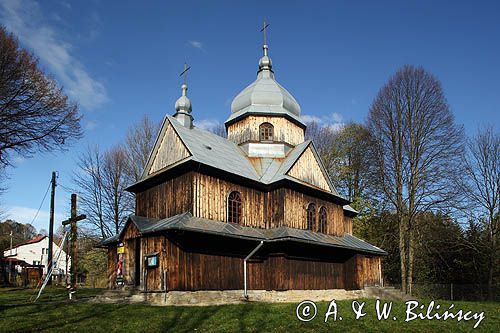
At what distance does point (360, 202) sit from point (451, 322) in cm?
2134

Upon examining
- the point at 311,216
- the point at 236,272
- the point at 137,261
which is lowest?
the point at 236,272

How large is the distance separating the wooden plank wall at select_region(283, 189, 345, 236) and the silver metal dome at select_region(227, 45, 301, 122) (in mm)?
5642

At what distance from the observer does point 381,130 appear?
28.9 meters

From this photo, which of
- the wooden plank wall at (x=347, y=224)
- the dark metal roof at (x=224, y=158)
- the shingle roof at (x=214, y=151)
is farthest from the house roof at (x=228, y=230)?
the wooden plank wall at (x=347, y=224)

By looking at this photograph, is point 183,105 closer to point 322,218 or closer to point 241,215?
point 241,215

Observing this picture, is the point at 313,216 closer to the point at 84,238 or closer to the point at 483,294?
the point at 483,294

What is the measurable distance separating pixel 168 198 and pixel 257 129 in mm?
7776

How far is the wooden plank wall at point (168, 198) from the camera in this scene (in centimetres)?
1797

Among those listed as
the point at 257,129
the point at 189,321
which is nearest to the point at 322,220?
the point at 257,129

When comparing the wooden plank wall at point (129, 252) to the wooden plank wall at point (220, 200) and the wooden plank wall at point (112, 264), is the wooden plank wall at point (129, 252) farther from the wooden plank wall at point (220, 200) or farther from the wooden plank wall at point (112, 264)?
the wooden plank wall at point (220, 200)

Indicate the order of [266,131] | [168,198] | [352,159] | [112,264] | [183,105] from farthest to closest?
[352,159], [266,131], [183,105], [112,264], [168,198]

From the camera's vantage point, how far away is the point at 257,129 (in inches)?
963

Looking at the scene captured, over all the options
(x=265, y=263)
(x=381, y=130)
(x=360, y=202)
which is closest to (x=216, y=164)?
(x=265, y=263)

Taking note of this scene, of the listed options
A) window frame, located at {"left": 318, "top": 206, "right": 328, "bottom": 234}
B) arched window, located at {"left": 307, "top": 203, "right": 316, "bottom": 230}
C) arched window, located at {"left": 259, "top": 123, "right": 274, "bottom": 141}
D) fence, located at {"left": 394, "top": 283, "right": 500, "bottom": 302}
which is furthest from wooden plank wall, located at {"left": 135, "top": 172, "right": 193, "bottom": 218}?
fence, located at {"left": 394, "top": 283, "right": 500, "bottom": 302}
